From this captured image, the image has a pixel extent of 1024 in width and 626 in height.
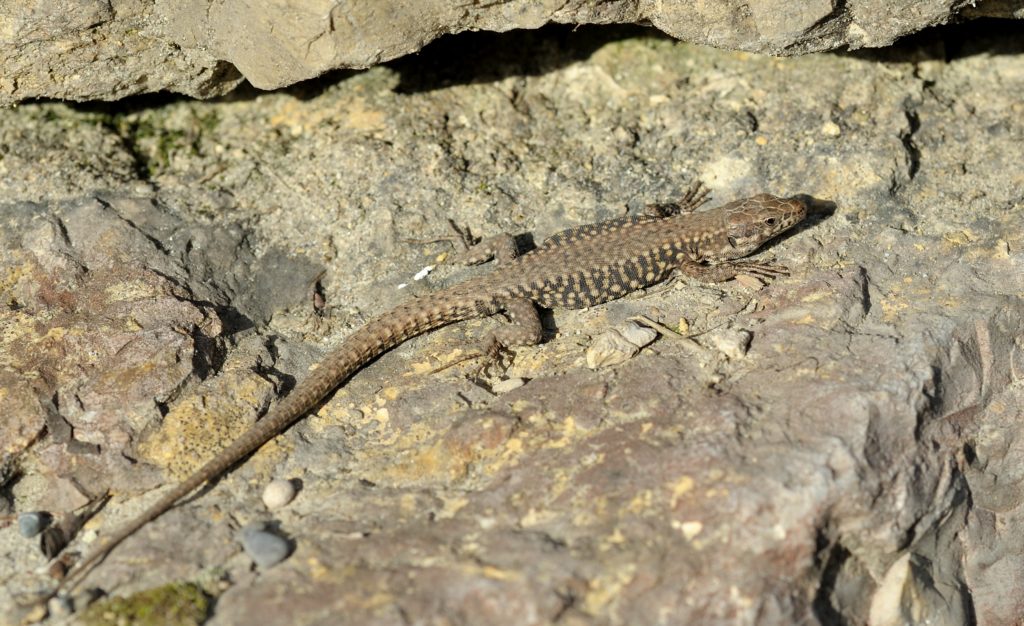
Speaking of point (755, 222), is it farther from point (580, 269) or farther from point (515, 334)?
point (515, 334)

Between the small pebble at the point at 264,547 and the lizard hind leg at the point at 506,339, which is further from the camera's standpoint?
the lizard hind leg at the point at 506,339

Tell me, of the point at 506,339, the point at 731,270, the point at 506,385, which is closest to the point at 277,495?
the point at 506,385

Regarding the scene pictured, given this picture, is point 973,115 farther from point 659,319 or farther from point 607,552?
point 607,552

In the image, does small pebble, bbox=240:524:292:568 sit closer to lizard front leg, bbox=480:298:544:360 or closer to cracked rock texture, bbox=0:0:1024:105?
lizard front leg, bbox=480:298:544:360

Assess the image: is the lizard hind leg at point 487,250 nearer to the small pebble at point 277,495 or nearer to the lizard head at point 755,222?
the lizard head at point 755,222

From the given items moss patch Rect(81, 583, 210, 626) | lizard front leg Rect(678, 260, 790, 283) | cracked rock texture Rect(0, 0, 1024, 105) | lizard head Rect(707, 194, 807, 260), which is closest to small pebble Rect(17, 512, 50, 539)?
moss patch Rect(81, 583, 210, 626)

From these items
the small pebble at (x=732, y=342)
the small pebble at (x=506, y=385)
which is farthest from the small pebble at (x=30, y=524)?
the small pebble at (x=732, y=342)

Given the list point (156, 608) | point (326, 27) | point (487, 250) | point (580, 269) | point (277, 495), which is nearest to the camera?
point (156, 608)
